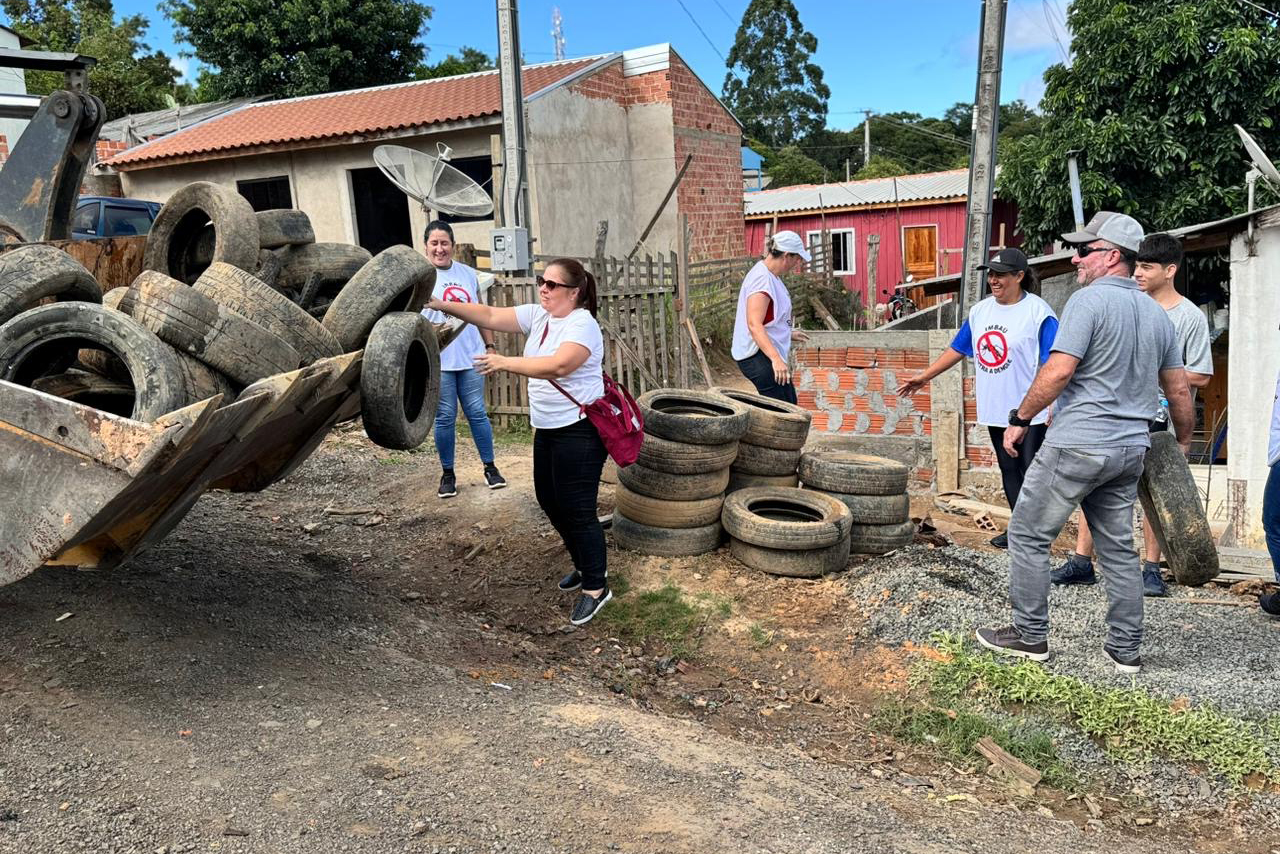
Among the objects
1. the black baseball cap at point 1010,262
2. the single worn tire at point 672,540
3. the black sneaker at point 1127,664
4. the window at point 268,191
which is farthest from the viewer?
the window at point 268,191

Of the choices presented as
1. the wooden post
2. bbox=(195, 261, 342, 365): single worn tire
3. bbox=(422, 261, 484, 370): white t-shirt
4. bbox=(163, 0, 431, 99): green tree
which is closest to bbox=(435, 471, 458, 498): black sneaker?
bbox=(422, 261, 484, 370): white t-shirt

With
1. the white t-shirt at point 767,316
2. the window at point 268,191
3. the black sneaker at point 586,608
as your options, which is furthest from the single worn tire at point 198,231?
the window at point 268,191

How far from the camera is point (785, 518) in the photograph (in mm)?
5902

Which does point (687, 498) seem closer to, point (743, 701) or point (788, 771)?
point (743, 701)

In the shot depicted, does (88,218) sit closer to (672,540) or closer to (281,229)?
(281,229)

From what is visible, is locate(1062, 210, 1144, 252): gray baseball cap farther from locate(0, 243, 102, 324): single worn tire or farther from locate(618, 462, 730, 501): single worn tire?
locate(0, 243, 102, 324): single worn tire

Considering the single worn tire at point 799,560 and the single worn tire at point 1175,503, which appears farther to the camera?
the single worn tire at point 799,560

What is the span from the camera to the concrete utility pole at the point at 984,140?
916 cm

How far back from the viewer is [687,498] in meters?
5.56

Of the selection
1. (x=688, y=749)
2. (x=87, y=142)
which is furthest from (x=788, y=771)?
(x=87, y=142)

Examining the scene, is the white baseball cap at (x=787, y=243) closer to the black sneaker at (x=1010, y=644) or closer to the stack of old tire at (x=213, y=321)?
the stack of old tire at (x=213, y=321)

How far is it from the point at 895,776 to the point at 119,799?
108 inches

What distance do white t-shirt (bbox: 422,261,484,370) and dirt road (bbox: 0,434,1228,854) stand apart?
5.23 feet

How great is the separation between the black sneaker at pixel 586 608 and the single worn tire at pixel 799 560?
0.93m
